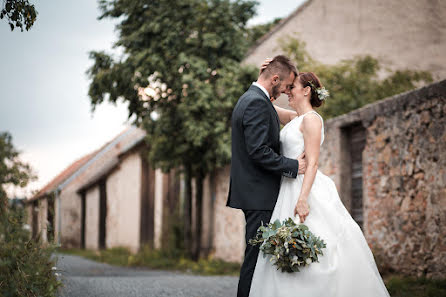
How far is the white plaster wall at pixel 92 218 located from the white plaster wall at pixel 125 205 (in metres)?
1.04

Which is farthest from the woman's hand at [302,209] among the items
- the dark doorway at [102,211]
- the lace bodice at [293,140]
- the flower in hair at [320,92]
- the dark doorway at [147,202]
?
the dark doorway at [102,211]

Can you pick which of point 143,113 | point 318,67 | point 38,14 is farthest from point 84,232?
point 38,14

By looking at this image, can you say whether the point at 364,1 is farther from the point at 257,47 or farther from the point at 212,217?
the point at 212,217

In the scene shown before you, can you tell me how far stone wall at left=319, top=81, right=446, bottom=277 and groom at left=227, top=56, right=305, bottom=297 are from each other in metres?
3.00

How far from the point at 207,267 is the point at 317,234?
819 cm

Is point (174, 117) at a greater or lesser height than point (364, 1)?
lesser

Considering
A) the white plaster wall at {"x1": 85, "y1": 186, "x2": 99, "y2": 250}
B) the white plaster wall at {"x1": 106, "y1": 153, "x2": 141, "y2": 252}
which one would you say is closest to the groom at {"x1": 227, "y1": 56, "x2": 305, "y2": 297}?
the white plaster wall at {"x1": 106, "y1": 153, "x2": 141, "y2": 252}

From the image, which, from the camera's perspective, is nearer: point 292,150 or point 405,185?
point 292,150

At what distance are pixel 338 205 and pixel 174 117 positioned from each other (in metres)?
8.67

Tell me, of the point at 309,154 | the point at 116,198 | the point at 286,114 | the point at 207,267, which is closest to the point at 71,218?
the point at 116,198

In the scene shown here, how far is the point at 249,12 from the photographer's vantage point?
12.2m

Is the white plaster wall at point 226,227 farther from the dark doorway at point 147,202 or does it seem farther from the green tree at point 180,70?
the dark doorway at point 147,202

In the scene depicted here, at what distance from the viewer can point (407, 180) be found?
6801mm

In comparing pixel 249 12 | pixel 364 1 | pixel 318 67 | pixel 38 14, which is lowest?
pixel 38 14
